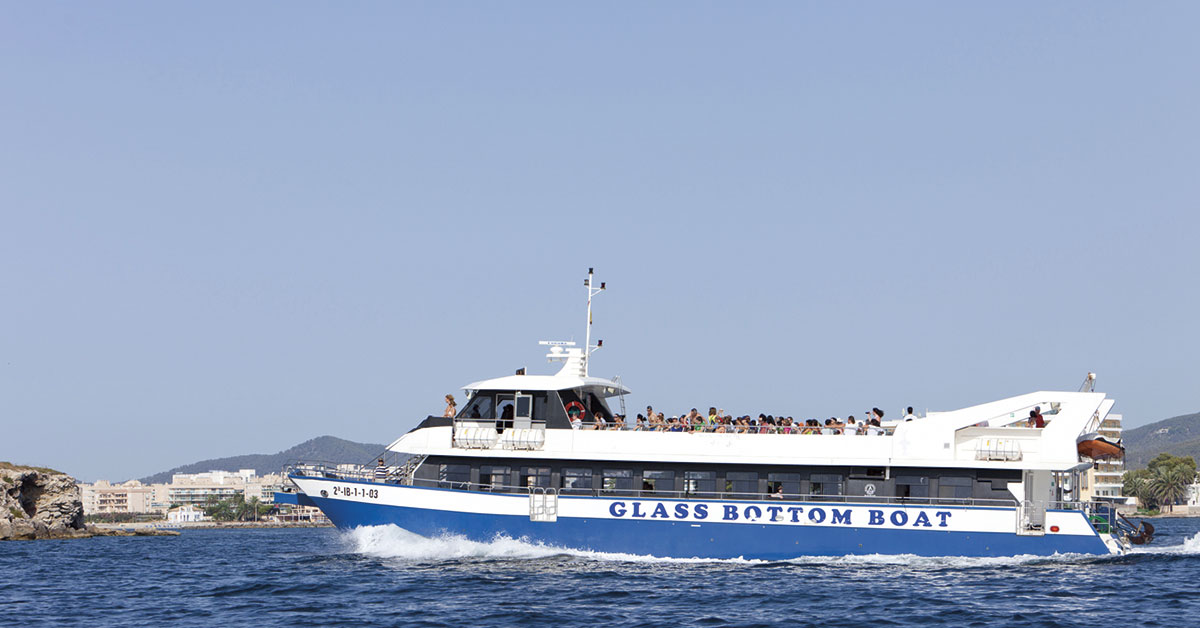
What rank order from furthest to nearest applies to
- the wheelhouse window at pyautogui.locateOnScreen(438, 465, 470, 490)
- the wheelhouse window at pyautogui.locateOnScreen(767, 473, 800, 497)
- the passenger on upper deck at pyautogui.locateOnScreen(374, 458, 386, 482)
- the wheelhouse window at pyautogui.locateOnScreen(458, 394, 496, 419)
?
1. the passenger on upper deck at pyautogui.locateOnScreen(374, 458, 386, 482)
2. the wheelhouse window at pyautogui.locateOnScreen(458, 394, 496, 419)
3. the wheelhouse window at pyautogui.locateOnScreen(438, 465, 470, 490)
4. the wheelhouse window at pyautogui.locateOnScreen(767, 473, 800, 497)

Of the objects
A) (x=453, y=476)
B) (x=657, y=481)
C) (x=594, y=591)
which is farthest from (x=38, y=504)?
(x=594, y=591)

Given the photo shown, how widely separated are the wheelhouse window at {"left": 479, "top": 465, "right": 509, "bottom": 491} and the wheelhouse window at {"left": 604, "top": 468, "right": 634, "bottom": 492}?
2.60 m

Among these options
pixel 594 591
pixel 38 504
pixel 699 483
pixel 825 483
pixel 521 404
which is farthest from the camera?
pixel 38 504

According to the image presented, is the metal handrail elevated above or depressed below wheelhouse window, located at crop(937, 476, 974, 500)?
below

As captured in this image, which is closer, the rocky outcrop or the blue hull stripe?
the blue hull stripe

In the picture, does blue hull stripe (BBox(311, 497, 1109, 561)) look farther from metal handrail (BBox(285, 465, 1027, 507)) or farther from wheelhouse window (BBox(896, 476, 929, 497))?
wheelhouse window (BBox(896, 476, 929, 497))

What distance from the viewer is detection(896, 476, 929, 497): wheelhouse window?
27.9 meters

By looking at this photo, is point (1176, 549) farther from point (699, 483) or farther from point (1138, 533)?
point (699, 483)

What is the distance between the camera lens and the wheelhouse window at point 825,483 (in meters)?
28.2

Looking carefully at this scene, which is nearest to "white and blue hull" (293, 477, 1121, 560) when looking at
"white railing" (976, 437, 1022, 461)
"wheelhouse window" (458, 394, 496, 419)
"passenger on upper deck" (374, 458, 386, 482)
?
"passenger on upper deck" (374, 458, 386, 482)

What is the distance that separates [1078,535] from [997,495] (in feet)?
6.53

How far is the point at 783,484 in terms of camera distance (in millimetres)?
28359

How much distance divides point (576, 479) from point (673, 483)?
2.46 metres

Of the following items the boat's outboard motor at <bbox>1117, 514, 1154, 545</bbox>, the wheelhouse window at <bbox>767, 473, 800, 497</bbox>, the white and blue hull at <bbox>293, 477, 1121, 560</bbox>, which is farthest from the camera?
the boat's outboard motor at <bbox>1117, 514, 1154, 545</bbox>
